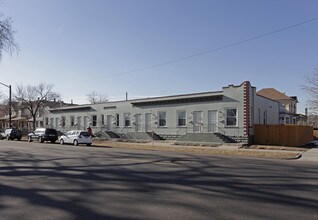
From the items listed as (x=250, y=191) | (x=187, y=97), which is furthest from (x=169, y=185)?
(x=187, y=97)

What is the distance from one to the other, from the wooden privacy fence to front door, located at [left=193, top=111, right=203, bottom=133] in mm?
5316

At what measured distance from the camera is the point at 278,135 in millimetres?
31484

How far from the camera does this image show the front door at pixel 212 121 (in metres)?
33.7

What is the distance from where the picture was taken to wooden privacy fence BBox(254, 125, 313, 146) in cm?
3128

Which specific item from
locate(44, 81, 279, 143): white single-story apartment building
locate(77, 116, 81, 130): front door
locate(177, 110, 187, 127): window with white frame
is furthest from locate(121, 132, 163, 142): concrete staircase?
locate(77, 116, 81, 130): front door

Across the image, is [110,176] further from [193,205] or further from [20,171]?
[193,205]

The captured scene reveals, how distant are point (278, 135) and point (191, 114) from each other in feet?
28.3

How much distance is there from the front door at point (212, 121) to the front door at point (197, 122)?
38.9 inches

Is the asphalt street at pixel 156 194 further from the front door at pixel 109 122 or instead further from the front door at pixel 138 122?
the front door at pixel 109 122

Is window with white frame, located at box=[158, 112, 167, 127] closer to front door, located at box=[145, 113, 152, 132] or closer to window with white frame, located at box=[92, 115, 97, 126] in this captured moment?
front door, located at box=[145, 113, 152, 132]

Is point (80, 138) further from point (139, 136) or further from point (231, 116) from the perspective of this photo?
point (231, 116)

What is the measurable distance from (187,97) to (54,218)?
30.0 m

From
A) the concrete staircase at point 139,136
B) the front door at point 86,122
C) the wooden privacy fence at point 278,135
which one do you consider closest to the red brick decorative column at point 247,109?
the wooden privacy fence at point 278,135

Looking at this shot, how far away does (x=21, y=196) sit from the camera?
8391mm
